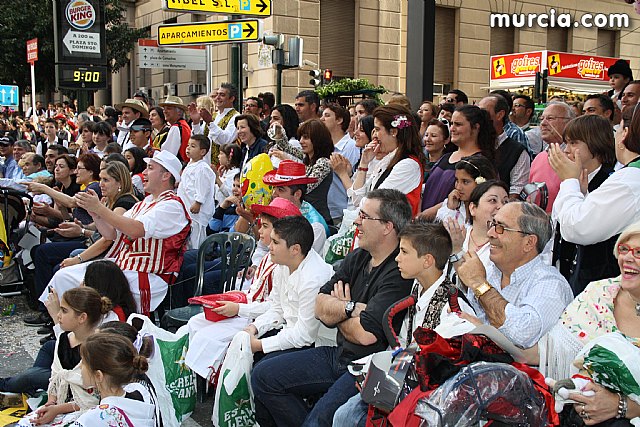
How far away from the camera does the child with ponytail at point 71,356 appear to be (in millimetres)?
4051

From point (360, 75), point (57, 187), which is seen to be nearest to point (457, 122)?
point (57, 187)

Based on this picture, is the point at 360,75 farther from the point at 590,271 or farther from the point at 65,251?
the point at 590,271

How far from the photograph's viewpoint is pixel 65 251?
24.5 ft

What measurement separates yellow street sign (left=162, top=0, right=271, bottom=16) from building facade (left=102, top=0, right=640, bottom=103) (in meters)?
9.67

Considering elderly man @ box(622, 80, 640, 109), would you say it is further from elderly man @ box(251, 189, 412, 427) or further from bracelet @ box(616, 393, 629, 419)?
bracelet @ box(616, 393, 629, 419)

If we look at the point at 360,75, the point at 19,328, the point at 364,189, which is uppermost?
the point at 360,75

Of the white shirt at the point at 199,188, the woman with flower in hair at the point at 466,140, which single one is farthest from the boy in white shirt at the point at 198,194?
the woman with flower in hair at the point at 466,140

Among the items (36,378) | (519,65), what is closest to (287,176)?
(36,378)

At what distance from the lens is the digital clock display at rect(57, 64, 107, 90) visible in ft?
40.4

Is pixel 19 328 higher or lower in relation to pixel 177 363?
lower

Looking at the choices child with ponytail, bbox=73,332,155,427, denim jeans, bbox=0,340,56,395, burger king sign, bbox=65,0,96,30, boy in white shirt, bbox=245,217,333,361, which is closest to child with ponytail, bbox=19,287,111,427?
child with ponytail, bbox=73,332,155,427

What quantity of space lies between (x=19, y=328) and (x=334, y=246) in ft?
12.2

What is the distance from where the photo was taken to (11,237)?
7.59 meters

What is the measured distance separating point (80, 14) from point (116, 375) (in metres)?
10.1
